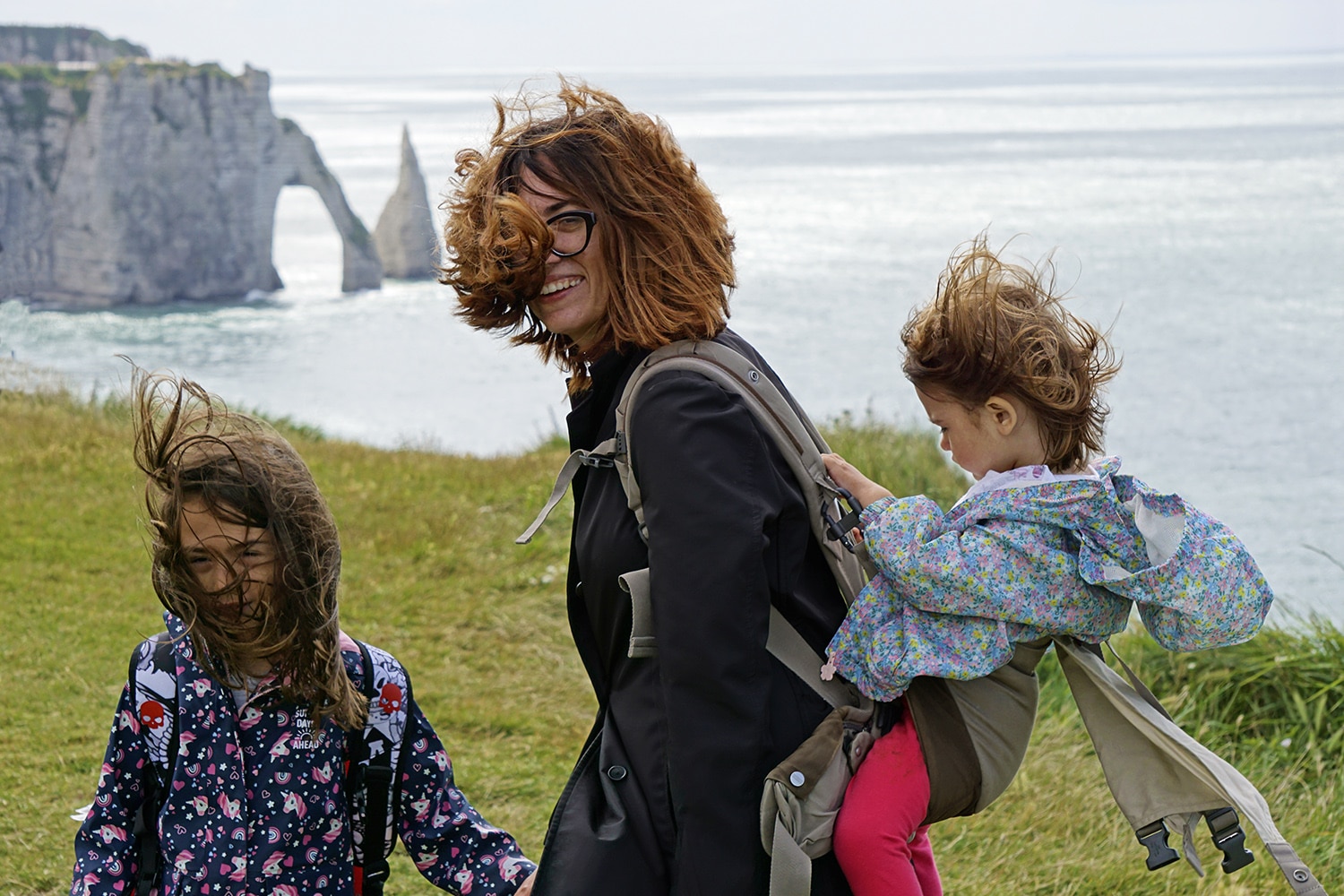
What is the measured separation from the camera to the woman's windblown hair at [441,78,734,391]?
1954 mm

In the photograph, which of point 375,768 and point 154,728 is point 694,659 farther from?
point 154,728

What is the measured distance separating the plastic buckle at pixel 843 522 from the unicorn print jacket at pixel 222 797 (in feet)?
2.88

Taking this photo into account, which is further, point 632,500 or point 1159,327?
point 1159,327

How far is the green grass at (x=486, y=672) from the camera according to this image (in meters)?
4.03

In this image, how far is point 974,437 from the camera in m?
2.11

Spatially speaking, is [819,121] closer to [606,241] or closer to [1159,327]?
[1159,327]

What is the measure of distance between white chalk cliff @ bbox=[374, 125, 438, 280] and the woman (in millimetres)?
83382

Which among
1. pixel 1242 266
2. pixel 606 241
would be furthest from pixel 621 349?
pixel 1242 266

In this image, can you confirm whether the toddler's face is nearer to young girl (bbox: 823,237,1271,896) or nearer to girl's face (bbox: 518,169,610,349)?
young girl (bbox: 823,237,1271,896)

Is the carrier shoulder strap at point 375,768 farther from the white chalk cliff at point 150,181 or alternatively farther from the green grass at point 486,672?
the white chalk cliff at point 150,181

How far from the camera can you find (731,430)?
179 centimetres

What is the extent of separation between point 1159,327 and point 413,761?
2537cm

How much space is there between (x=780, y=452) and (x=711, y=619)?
0.95ft

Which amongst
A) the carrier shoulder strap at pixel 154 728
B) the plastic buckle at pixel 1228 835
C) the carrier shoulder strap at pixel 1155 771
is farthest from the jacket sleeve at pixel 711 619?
the carrier shoulder strap at pixel 154 728
